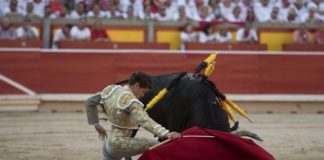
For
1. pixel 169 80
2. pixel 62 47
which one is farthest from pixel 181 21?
pixel 169 80

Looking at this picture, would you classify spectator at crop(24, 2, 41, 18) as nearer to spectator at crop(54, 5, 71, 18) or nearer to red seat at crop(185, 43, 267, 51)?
spectator at crop(54, 5, 71, 18)

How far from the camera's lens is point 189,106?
4.60m

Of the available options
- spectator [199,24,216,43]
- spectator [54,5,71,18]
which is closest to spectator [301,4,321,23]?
spectator [199,24,216,43]

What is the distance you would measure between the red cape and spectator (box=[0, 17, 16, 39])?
6.86m

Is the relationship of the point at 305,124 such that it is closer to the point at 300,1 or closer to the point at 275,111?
the point at 275,111

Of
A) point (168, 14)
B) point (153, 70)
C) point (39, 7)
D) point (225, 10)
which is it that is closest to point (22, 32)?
point (39, 7)

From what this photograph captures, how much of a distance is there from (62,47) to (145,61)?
1.45 meters

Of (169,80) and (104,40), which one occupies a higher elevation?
(169,80)

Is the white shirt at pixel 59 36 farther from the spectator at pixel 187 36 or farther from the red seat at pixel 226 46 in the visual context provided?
the red seat at pixel 226 46

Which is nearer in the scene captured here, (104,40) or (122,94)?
(122,94)

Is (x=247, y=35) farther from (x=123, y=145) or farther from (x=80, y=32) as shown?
(x=123, y=145)

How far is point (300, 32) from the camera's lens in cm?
1105

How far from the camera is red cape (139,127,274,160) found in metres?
3.60

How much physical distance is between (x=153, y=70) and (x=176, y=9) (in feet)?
4.80
